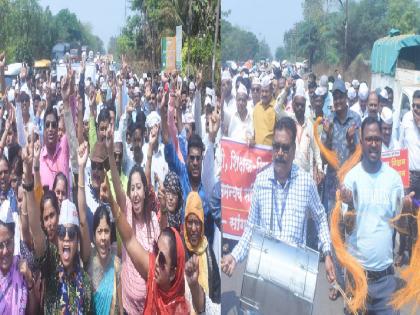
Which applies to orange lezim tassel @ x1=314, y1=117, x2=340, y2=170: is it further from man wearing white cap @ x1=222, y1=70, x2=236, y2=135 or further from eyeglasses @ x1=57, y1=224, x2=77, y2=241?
eyeglasses @ x1=57, y1=224, x2=77, y2=241

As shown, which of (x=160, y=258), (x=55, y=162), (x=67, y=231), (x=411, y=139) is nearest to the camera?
(x=411, y=139)

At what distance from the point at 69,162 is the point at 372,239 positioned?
138cm

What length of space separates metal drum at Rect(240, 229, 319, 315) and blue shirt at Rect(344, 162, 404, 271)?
0.17 m

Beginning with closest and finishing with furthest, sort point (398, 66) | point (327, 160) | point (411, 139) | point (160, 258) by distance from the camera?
1. point (398, 66)
2. point (411, 139)
3. point (327, 160)
4. point (160, 258)

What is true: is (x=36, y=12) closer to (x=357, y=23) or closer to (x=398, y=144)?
(x=357, y=23)

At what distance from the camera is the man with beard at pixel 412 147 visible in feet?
6.58

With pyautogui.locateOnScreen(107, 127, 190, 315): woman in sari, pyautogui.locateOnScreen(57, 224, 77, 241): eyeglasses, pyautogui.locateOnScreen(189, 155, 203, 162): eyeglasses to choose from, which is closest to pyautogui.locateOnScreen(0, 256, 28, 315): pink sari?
pyautogui.locateOnScreen(57, 224, 77, 241): eyeglasses

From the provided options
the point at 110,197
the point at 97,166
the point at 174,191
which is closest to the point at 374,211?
the point at 174,191

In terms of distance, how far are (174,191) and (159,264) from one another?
31cm

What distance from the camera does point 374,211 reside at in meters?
2.08

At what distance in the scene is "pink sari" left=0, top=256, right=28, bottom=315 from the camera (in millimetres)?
2693

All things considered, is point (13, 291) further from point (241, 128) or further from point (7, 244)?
point (241, 128)

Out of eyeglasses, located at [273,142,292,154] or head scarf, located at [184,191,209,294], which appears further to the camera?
head scarf, located at [184,191,209,294]

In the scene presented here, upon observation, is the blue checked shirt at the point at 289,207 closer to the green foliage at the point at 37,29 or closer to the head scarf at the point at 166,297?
the head scarf at the point at 166,297
